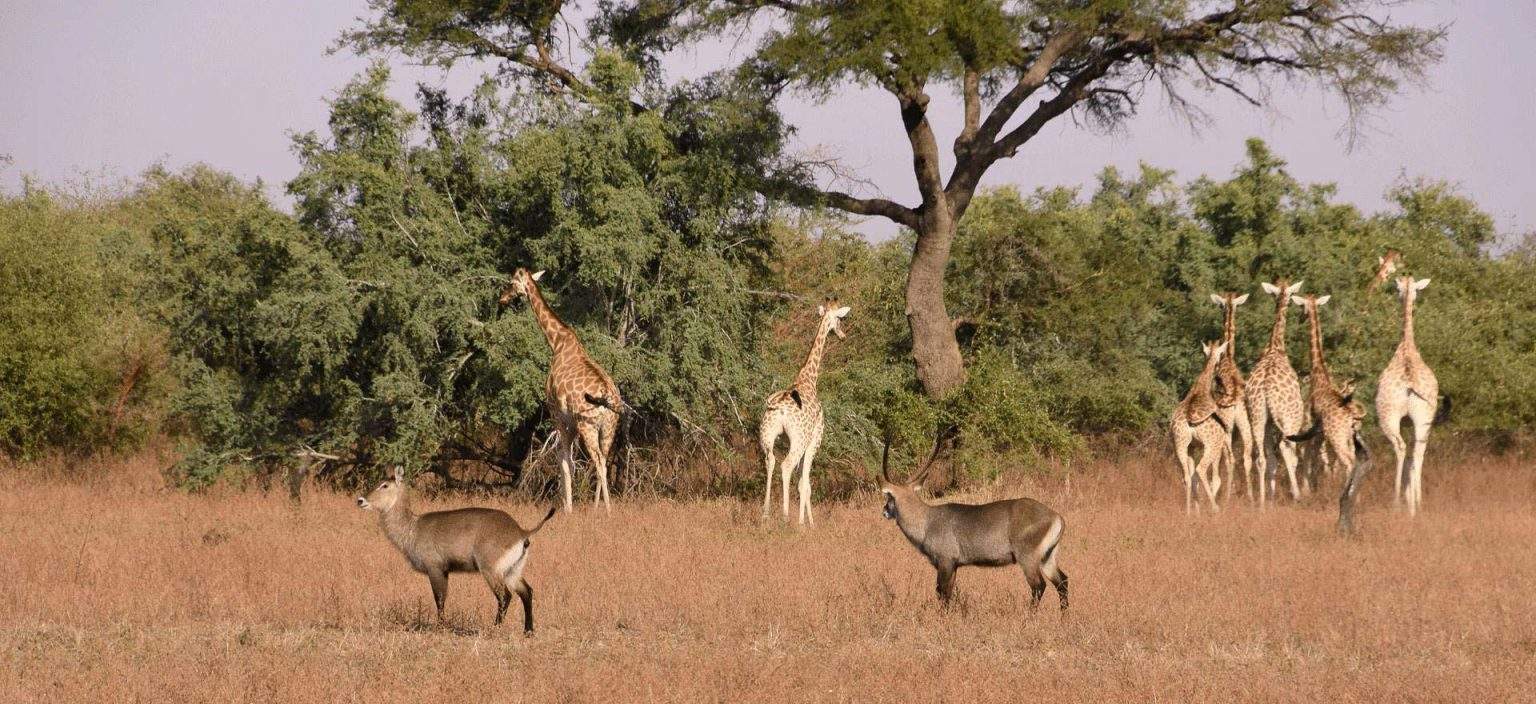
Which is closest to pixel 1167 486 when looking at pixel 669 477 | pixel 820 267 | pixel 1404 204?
pixel 669 477

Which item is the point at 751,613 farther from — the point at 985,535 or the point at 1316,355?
the point at 1316,355

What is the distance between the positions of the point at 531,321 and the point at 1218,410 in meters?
7.92

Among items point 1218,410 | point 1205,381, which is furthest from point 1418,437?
point 1205,381

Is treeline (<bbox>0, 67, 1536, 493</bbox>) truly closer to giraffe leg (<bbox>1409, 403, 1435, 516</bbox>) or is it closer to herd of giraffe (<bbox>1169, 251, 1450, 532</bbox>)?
herd of giraffe (<bbox>1169, 251, 1450, 532</bbox>)

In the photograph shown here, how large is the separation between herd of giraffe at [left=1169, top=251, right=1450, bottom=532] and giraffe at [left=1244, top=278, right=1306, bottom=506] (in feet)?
0.04

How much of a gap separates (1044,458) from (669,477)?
15.1ft

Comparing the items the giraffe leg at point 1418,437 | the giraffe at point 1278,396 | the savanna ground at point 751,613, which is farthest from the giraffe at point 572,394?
the giraffe leg at point 1418,437

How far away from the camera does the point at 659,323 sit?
731 inches

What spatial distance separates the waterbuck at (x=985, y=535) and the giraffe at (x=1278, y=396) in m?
9.07

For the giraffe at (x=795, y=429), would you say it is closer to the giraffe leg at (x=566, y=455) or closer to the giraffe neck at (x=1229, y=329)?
the giraffe leg at (x=566, y=455)

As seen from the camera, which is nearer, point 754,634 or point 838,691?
point 838,691

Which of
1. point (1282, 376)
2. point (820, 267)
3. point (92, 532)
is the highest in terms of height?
point (820, 267)

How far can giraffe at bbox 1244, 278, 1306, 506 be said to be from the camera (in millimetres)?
18625

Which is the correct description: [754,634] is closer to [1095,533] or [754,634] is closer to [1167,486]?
[1095,533]
